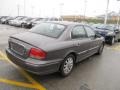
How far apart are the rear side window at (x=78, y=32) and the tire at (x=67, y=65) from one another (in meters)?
0.65

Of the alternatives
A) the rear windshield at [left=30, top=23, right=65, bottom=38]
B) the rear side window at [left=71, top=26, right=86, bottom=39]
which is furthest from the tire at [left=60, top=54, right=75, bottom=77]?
the rear windshield at [left=30, top=23, right=65, bottom=38]

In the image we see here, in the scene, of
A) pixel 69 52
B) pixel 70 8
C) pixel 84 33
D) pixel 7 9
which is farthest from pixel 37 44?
pixel 70 8

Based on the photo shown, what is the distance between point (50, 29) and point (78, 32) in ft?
3.22

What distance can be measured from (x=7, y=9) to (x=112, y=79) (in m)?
74.2

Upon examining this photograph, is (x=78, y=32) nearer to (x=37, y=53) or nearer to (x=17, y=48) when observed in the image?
(x=37, y=53)

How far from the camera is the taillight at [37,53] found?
3.52 m

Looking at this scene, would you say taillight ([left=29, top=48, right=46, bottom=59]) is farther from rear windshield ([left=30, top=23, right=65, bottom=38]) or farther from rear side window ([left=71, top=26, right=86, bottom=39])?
rear side window ([left=71, top=26, right=86, bottom=39])

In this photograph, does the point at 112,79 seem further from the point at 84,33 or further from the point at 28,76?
the point at 28,76

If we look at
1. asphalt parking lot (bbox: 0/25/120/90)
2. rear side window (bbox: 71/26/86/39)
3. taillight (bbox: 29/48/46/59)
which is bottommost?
asphalt parking lot (bbox: 0/25/120/90)

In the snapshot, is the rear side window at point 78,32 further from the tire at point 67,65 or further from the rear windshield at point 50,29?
the tire at point 67,65

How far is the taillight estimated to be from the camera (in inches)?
138

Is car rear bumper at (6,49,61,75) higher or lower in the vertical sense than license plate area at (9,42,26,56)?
lower

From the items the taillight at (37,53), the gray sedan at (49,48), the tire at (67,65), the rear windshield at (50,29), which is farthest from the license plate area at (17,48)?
the tire at (67,65)

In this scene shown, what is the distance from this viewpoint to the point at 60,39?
4086 millimetres
